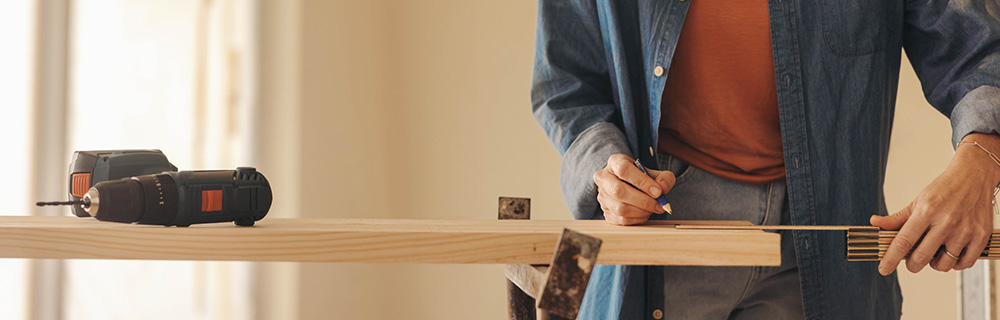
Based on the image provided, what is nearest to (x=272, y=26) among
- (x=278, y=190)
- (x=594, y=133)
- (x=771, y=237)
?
(x=278, y=190)

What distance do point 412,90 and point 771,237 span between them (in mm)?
2719

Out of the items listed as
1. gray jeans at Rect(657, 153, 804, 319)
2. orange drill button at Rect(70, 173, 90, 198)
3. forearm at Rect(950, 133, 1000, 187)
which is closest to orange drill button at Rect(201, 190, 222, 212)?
orange drill button at Rect(70, 173, 90, 198)

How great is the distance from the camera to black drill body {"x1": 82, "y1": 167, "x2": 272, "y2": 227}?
688 millimetres

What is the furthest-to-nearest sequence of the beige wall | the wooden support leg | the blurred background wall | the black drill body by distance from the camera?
the beige wall
the blurred background wall
the black drill body
the wooden support leg

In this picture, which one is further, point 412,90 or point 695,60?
point 412,90

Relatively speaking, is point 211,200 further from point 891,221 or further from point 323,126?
point 323,126

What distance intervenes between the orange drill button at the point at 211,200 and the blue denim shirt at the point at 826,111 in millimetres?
445

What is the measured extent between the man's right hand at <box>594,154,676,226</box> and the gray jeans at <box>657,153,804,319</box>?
0.63 ft

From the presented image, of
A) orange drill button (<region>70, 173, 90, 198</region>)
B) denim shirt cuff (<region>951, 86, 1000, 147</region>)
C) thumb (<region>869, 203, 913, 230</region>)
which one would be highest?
denim shirt cuff (<region>951, 86, 1000, 147</region>)

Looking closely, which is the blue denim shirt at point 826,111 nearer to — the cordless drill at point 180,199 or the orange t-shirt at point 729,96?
the orange t-shirt at point 729,96

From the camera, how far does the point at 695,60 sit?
103 cm

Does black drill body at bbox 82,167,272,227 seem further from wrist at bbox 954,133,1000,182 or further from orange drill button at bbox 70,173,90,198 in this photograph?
wrist at bbox 954,133,1000,182

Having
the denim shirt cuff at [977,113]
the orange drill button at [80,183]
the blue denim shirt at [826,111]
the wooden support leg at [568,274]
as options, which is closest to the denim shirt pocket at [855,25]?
the blue denim shirt at [826,111]

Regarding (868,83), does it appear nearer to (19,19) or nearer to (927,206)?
(927,206)
